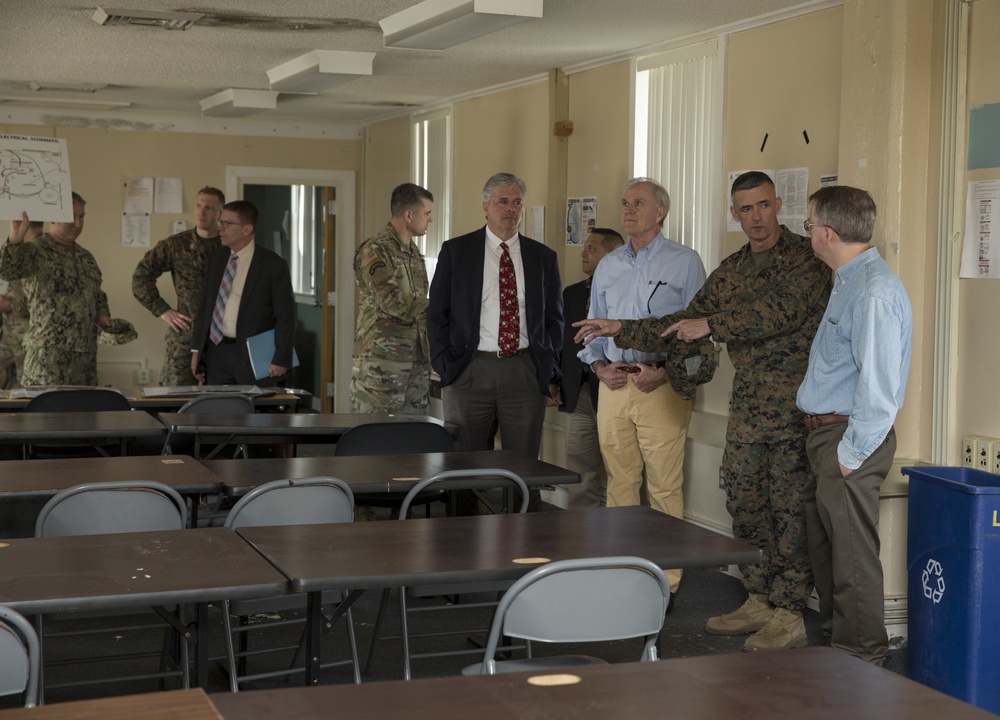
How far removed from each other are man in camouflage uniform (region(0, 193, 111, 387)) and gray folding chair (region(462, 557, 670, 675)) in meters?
5.77

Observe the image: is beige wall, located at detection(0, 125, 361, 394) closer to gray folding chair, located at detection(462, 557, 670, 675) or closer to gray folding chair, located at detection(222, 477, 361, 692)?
gray folding chair, located at detection(222, 477, 361, 692)

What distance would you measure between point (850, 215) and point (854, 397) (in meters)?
0.66

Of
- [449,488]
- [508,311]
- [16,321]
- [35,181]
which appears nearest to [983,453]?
[449,488]

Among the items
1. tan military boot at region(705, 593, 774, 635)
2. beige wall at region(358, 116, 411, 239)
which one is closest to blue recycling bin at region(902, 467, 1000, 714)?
tan military boot at region(705, 593, 774, 635)

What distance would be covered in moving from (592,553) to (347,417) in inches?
122

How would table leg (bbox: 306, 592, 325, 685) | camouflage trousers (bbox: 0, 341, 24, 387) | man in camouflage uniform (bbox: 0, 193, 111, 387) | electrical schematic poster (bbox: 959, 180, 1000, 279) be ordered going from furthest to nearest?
camouflage trousers (bbox: 0, 341, 24, 387), man in camouflage uniform (bbox: 0, 193, 111, 387), electrical schematic poster (bbox: 959, 180, 1000, 279), table leg (bbox: 306, 592, 325, 685)

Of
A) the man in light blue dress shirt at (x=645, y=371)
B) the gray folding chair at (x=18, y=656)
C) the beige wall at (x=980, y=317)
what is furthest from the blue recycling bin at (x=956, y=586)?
the gray folding chair at (x=18, y=656)

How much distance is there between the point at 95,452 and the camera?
608 centimetres

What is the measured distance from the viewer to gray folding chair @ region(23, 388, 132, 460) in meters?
5.90

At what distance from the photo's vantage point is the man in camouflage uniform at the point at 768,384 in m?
4.64

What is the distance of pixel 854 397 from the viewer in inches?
164

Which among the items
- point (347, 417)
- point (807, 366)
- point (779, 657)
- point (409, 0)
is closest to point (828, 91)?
point (807, 366)

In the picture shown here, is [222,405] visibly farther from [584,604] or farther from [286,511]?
[584,604]

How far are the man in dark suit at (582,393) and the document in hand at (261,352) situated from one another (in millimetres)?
1860
